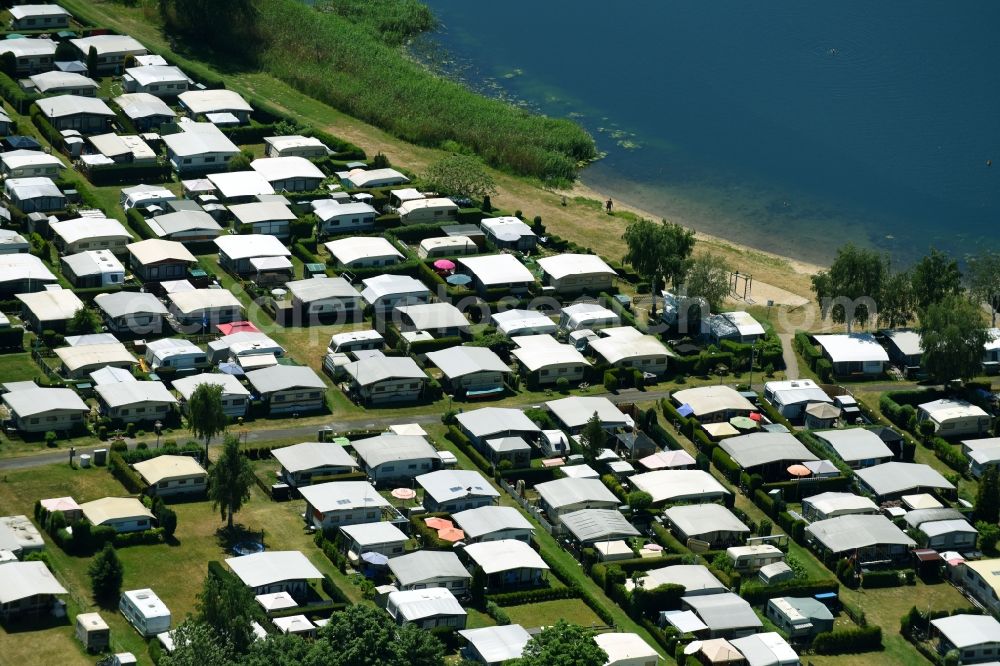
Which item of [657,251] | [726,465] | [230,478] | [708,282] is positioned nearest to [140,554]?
[230,478]

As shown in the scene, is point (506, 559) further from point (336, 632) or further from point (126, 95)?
point (126, 95)

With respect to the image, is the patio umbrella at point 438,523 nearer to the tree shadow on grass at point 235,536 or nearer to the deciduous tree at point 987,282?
the tree shadow on grass at point 235,536

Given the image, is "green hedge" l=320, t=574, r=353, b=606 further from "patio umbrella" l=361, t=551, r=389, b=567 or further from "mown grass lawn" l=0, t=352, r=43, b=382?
"mown grass lawn" l=0, t=352, r=43, b=382

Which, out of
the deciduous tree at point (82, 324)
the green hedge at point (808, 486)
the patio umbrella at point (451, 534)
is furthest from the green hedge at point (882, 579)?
the deciduous tree at point (82, 324)

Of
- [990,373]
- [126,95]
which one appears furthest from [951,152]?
[126,95]

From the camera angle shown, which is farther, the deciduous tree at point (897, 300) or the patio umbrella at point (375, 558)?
the deciduous tree at point (897, 300)

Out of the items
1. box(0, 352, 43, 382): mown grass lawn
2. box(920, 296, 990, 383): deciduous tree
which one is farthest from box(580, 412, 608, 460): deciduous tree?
box(0, 352, 43, 382): mown grass lawn
